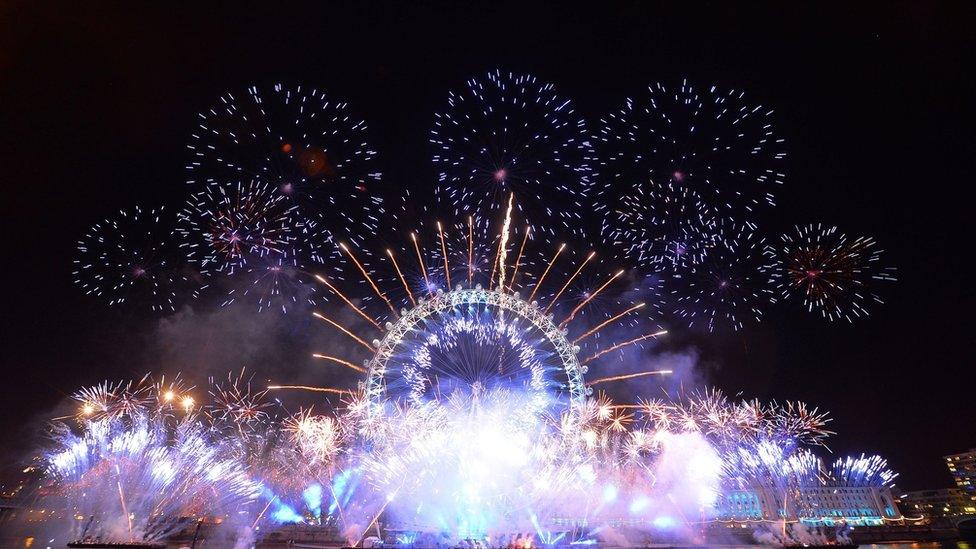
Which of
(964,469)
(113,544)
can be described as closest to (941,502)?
(964,469)

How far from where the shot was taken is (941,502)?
118m

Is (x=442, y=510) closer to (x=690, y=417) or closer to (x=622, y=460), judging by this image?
(x=622, y=460)

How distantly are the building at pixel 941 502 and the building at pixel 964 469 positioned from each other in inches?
113

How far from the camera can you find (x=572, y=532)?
123ft

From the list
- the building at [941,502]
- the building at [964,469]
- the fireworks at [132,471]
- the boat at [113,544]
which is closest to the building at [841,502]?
the building at [941,502]

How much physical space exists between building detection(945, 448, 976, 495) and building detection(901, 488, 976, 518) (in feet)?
9.44

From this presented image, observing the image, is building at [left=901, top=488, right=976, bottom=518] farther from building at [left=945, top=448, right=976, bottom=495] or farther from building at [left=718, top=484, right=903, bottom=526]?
building at [left=718, top=484, right=903, bottom=526]

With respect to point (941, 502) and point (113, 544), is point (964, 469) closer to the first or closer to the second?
point (941, 502)

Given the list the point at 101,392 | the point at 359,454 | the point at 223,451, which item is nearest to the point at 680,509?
the point at 359,454

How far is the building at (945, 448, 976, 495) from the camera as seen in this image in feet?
401

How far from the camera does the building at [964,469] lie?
122 meters

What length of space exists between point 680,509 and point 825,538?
41.7 feet

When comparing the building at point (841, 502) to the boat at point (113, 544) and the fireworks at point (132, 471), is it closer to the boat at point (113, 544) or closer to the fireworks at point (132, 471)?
the fireworks at point (132, 471)

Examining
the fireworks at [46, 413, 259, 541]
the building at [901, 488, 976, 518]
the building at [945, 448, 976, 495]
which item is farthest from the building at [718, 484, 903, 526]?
the fireworks at [46, 413, 259, 541]
